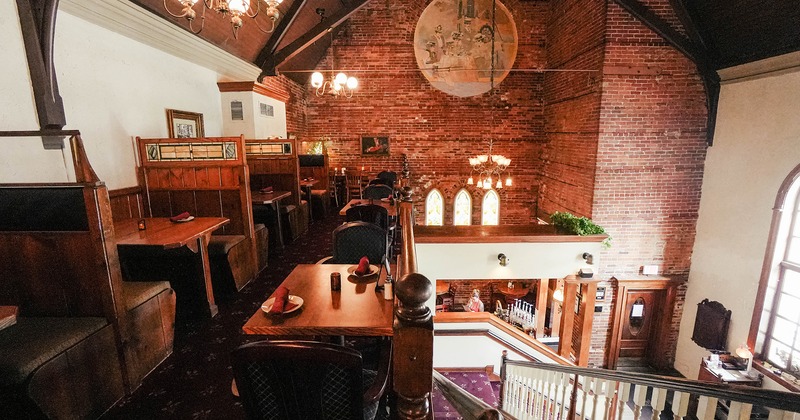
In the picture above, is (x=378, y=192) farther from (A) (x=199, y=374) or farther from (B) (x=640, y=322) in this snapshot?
(B) (x=640, y=322)

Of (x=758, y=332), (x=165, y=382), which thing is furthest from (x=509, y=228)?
(x=165, y=382)

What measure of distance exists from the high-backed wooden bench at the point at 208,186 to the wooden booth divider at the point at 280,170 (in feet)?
4.80

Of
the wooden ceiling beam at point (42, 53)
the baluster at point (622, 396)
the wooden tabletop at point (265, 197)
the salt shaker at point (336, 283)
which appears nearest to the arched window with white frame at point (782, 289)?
the baluster at point (622, 396)

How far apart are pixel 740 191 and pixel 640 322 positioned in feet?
10.1

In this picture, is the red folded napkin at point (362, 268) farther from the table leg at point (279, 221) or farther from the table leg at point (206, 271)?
the table leg at point (279, 221)

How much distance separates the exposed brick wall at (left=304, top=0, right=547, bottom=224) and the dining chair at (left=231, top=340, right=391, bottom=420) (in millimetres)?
8612

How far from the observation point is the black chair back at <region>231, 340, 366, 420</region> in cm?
133

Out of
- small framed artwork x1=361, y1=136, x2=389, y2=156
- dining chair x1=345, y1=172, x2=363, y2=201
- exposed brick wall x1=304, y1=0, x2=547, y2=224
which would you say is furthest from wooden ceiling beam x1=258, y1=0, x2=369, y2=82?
dining chair x1=345, y1=172, x2=363, y2=201

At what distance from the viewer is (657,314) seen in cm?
708

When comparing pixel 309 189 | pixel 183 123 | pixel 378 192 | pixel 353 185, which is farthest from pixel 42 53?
pixel 353 185

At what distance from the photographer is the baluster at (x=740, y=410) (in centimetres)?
165

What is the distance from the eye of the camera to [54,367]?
6.72 feet

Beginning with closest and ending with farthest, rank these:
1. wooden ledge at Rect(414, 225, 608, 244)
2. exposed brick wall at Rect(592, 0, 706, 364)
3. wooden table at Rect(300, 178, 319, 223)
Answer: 1. wooden ledge at Rect(414, 225, 608, 244)
2. exposed brick wall at Rect(592, 0, 706, 364)
3. wooden table at Rect(300, 178, 319, 223)

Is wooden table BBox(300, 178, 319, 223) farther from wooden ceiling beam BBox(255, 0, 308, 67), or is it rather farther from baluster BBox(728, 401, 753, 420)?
baluster BBox(728, 401, 753, 420)
